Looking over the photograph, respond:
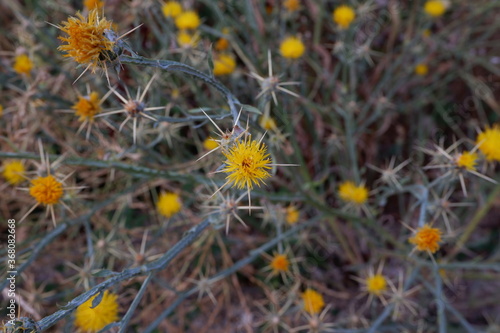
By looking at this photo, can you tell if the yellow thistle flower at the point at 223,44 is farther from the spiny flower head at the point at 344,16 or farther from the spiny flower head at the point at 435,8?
the spiny flower head at the point at 435,8

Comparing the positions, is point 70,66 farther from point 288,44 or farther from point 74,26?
point 74,26

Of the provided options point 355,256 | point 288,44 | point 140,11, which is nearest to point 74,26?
point 140,11

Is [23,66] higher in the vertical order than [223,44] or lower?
higher

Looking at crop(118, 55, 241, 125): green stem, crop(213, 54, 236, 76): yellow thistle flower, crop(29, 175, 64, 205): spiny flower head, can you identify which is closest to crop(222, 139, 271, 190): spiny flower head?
crop(118, 55, 241, 125): green stem

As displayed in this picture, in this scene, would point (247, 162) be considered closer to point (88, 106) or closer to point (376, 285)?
point (88, 106)

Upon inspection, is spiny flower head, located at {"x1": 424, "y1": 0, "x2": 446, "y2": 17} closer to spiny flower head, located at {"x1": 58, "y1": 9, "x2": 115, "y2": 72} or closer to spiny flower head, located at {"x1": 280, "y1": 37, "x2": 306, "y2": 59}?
spiny flower head, located at {"x1": 280, "y1": 37, "x2": 306, "y2": 59}

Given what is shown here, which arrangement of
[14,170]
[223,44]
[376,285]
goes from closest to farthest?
1. [376,285]
2. [14,170]
3. [223,44]

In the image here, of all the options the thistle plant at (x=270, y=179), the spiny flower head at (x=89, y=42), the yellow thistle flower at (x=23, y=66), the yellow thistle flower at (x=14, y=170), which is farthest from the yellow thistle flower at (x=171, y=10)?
the spiny flower head at (x=89, y=42)

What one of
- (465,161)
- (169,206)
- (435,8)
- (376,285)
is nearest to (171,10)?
(169,206)

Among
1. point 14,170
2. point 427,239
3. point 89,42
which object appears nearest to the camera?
point 89,42
